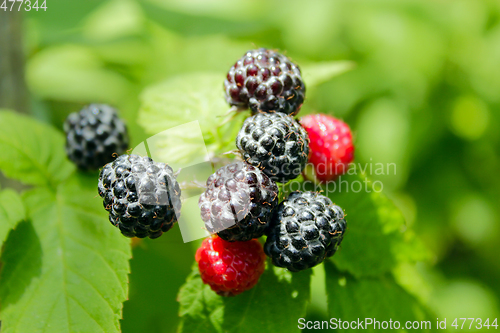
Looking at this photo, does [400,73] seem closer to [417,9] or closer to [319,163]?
[417,9]

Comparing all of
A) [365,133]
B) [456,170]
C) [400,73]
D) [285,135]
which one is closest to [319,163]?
[285,135]

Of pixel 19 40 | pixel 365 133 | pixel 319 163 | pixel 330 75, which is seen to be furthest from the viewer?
pixel 365 133

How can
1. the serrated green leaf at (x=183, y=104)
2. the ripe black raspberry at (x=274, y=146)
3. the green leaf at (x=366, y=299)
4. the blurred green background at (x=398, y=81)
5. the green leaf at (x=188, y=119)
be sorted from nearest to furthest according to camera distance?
1. the ripe black raspberry at (x=274, y=146)
2. the green leaf at (x=366, y=299)
3. the green leaf at (x=188, y=119)
4. the serrated green leaf at (x=183, y=104)
5. the blurred green background at (x=398, y=81)

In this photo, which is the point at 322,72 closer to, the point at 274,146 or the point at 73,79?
the point at 274,146

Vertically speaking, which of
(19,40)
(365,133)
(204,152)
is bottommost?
(365,133)

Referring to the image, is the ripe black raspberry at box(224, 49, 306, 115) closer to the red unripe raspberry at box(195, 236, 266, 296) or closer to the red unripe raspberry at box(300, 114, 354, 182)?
the red unripe raspberry at box(300, 114, 354, 182)

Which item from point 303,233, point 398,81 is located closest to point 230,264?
point 303,233

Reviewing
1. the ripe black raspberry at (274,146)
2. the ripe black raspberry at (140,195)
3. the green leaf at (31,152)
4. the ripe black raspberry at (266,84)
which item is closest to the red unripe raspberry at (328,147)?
the ripe black raspberry at (266,84)

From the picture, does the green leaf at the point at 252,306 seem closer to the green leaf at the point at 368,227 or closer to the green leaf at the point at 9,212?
the green leaf at the point at 368,227
